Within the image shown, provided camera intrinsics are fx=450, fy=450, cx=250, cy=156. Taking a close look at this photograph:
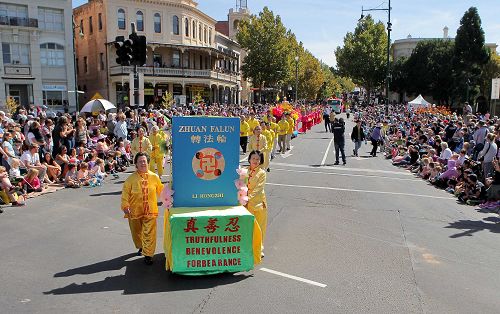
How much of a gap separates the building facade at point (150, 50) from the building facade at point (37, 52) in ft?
17.5

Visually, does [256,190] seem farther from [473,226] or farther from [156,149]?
[156,149]

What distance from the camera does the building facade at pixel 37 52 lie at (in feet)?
125

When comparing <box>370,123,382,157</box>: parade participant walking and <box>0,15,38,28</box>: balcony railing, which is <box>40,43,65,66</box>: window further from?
<box>370,123,382,157</box>: parade participant walking

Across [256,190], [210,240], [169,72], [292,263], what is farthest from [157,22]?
[210,240]

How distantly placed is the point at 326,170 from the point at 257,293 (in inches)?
455

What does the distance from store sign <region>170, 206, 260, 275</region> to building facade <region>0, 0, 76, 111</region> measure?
119 feet

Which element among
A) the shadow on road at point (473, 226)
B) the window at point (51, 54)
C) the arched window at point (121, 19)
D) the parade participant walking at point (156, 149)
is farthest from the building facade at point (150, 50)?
the shadow on road at point (473, 226)

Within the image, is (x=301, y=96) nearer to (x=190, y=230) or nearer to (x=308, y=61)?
(x=308, y=61)

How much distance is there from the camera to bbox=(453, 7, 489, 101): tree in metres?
54.0

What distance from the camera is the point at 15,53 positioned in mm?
38812

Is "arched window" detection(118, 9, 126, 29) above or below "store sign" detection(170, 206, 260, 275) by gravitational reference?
above

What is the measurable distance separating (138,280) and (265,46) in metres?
54.0

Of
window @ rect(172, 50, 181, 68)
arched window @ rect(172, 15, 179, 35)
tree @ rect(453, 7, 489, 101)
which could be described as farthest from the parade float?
tree @ rect(453, 7, 489, 101)

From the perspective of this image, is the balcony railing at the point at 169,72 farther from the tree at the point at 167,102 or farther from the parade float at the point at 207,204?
the parade float at the point at 207,204
